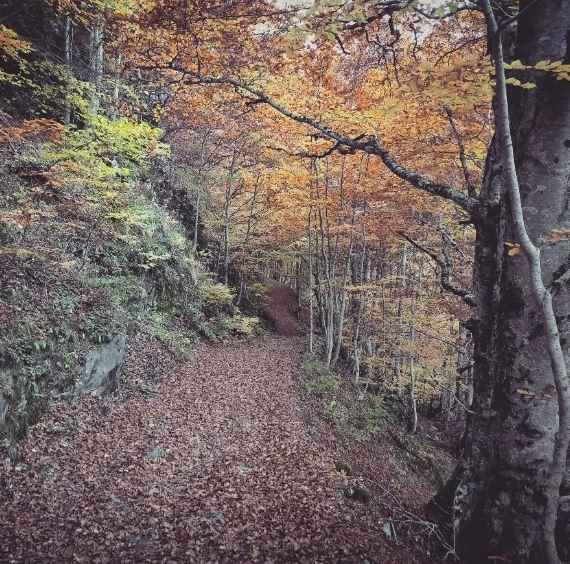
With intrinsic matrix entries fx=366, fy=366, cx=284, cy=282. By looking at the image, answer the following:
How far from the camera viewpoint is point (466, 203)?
380 centimetres

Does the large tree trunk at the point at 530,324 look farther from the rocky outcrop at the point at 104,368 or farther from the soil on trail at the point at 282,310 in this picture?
the soil on trail at the point at 282,310

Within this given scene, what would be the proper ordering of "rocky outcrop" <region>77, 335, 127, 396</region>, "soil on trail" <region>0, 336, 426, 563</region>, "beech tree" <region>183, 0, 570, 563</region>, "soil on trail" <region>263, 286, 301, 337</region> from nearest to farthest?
"beech tree" <region>183, 0, 570, 563</region>
"soil on trail" <region>0, 336, 426, 563</region>
"rocky outcrop" <region>77, 335, 127, 396</region>
"soil on trail" <region>263, 286, 301, 337</region>

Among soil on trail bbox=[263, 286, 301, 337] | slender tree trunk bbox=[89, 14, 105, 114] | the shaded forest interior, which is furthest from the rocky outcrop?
soil on trail bbox=[263, 286, 301, 337]

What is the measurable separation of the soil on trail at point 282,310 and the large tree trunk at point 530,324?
54.0 ft

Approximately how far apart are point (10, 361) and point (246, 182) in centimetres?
1434

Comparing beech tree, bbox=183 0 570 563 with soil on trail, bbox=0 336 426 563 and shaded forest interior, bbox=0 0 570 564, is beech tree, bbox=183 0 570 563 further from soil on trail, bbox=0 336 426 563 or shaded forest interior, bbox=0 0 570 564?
soil on trail, bbox=0 336 426 563

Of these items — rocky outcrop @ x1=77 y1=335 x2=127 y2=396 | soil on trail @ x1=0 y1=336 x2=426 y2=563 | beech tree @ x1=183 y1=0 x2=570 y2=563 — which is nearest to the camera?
beech tree @ x1=183 y1=0 x2=570 y2=563

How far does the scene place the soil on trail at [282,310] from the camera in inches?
789

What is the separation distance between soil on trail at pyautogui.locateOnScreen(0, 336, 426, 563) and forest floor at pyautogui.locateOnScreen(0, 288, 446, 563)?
2cm

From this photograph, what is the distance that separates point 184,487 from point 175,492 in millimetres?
191

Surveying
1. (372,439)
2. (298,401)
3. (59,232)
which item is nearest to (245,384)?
(298,401)

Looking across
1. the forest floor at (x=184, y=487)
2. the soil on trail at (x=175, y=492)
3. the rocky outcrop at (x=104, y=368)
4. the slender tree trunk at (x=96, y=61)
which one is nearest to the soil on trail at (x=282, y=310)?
the forest floor at (x=184, y=487)

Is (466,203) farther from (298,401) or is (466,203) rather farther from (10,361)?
(298,401)

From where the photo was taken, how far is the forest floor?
14.2ft
